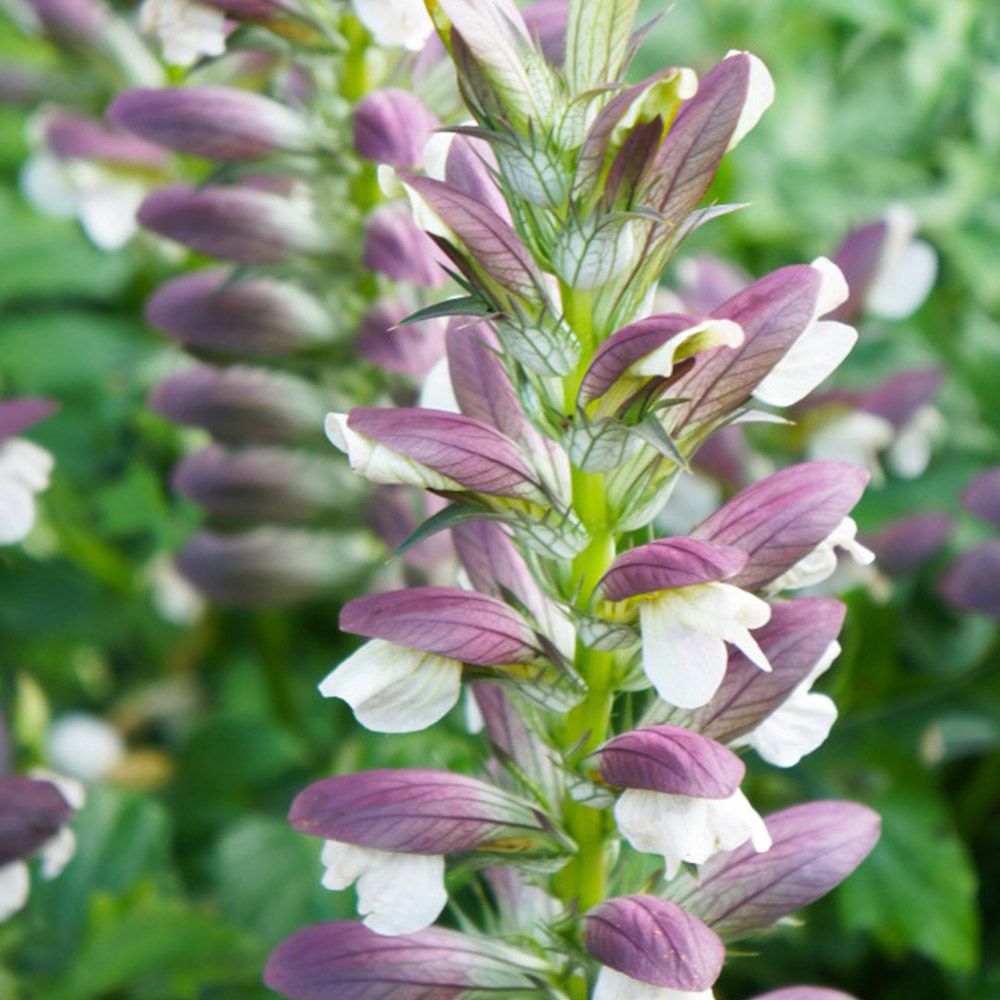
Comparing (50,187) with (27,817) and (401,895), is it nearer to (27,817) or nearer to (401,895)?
(27,817)

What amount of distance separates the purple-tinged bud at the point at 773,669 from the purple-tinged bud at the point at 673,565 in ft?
0.28

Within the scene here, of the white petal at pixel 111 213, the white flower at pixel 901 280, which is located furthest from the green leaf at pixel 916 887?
the white petal at pixel 111 213

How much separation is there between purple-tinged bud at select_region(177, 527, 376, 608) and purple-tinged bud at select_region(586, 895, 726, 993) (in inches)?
36.5

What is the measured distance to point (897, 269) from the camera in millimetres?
1684

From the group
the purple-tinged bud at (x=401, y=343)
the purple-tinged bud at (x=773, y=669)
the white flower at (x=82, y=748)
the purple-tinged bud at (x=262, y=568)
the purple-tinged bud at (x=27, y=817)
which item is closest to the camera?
the purple-tinged bud at (x=773, y=669)

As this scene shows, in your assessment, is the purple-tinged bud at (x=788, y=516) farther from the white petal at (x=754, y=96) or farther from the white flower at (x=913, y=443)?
the white flower at (x=913, y=443)

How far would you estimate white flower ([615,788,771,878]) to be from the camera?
31.3 inches

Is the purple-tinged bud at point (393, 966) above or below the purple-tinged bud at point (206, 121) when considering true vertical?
below

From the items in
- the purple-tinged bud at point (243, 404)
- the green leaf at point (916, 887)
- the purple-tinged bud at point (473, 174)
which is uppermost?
the purple-tinged bud at point (473, 174)

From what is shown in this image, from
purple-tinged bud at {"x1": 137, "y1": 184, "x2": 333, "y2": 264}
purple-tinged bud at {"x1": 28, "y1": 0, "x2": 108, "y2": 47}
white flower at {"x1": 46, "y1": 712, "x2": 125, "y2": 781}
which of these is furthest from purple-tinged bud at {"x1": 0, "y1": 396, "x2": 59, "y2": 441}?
purple-tinged bud at {"x1": 28, "y1": 0, "x2": 108, "y2": 47}

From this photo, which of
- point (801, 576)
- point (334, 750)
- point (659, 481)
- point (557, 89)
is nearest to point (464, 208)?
point (557, 89)

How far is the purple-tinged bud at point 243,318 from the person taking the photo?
1451 millimetres

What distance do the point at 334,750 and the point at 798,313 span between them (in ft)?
3.89

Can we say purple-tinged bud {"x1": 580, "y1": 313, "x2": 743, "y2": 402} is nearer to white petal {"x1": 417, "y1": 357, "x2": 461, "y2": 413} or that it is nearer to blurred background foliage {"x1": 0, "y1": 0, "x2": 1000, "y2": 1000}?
white petal {"x1": 417, "y1": 357, "x2": 461, "y2": 413}
